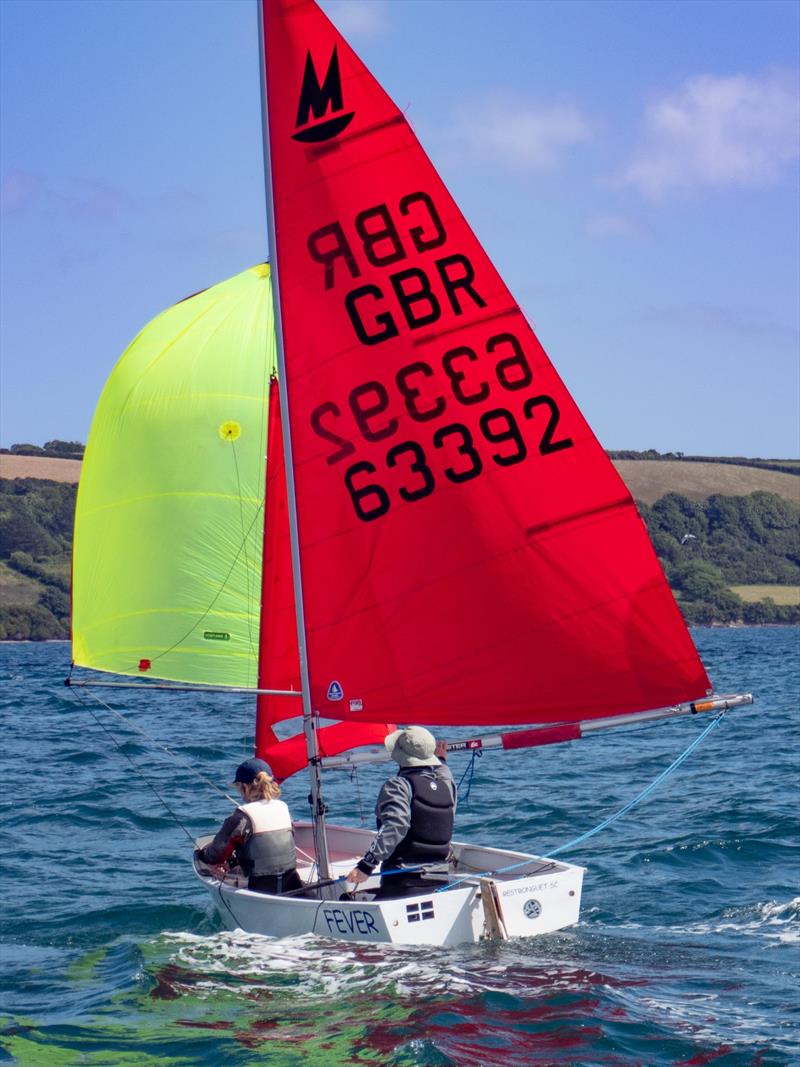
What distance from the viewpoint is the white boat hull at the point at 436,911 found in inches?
388

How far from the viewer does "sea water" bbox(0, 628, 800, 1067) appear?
8.37 metres

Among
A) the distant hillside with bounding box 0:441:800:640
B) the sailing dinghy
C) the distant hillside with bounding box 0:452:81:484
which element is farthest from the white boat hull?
the distant hillside with bounding box 0:452:81:484

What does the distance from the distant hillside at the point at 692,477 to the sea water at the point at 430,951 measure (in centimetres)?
10700

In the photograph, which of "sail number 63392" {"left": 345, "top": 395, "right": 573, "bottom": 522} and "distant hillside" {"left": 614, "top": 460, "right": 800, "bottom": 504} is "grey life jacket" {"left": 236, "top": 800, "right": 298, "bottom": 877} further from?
"distant hillside" {"left": 614, "top": 460, "right": 800, "bottom": 504}

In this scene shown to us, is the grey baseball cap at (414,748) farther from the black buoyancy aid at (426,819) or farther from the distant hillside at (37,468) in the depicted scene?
the distant hillside at (37,468)

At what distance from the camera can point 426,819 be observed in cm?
1019

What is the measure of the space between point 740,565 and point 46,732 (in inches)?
4336

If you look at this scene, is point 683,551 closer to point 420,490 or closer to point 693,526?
point 693,526

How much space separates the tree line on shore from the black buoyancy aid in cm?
8700

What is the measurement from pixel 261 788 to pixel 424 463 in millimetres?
2755

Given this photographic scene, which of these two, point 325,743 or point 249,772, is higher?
point 325,743

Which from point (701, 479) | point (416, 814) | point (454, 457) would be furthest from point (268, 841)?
point (701, 479)

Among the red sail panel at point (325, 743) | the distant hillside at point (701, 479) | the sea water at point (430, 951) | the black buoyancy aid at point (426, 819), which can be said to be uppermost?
the distant hillside at point (701, 479)

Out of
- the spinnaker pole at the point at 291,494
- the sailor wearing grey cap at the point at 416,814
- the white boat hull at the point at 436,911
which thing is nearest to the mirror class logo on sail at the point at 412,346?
the spinnaker pole at the point at 291,494
